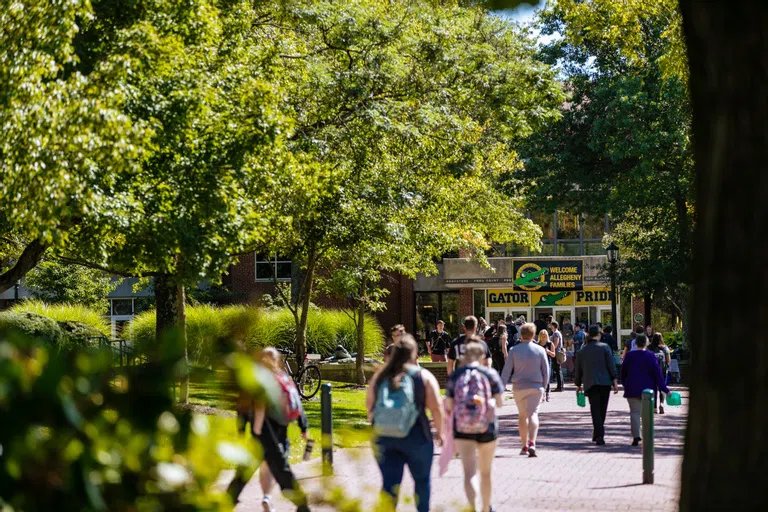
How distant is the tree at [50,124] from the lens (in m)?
12.4

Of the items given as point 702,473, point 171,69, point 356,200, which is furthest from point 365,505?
point 356,200

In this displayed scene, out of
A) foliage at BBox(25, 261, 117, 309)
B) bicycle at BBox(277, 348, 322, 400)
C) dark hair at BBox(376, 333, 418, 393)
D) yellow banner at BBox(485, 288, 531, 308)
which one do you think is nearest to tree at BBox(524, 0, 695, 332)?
yellow banner at BBox(485, 288, 531, 308)

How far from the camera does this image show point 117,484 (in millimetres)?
2270

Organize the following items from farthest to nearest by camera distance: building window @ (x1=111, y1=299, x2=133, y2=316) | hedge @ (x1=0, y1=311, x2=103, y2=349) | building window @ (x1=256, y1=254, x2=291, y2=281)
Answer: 1. building window @ (x1=111, y1=299, x2=133, y2=316)
2. building window @ (x1=256, y1=254, x2=291, y2=281)
3. hedge @ (x1=0, y1=311, x2=103, y2=349)

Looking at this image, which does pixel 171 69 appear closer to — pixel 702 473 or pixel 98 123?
pixel 98 123

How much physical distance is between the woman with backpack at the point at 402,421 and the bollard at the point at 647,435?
3.81m

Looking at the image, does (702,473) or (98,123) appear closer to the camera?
(702,473)

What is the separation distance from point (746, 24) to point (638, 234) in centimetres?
3910

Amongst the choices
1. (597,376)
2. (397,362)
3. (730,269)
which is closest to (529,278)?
(597,376)

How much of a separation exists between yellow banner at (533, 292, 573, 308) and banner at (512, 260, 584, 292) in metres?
0.35

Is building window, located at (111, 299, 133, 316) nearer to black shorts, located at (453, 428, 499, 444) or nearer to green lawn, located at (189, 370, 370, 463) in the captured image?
green lawn, located at (189, 370, 370, 463)

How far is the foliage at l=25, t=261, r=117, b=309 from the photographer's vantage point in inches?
1877

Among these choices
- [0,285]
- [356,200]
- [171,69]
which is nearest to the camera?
[171,69]

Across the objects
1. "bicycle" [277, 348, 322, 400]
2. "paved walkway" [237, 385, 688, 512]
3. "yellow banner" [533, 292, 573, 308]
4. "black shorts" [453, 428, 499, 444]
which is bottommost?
"paved walkway" [237, 385, 688, 512]
